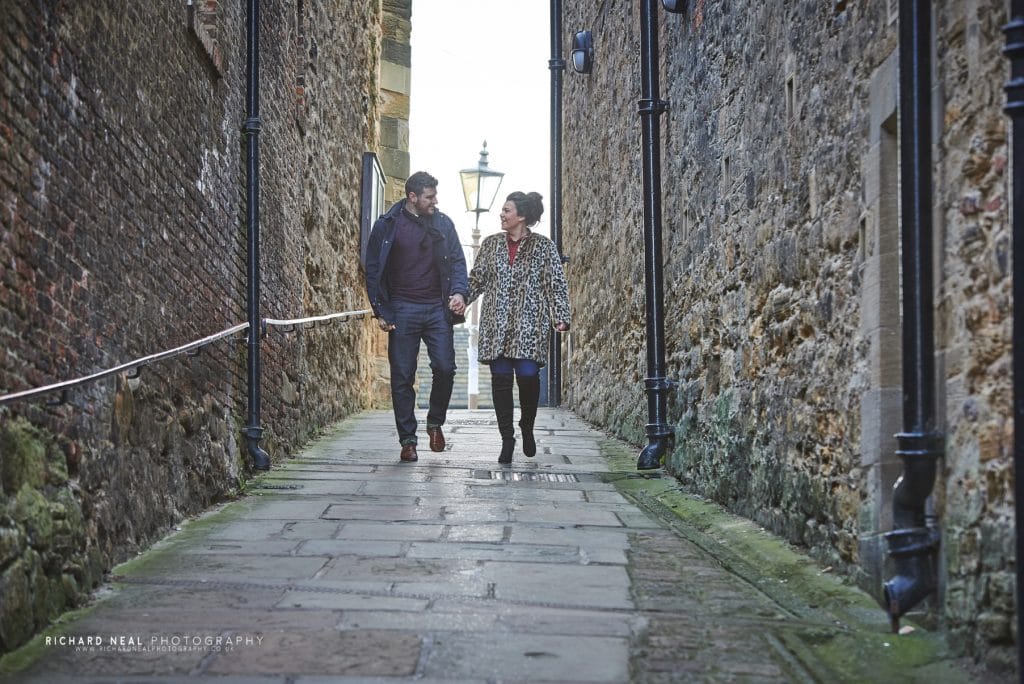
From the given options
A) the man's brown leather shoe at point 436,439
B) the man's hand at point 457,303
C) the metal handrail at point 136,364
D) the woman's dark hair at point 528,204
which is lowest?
the man's brown leather shoe at point 436,439

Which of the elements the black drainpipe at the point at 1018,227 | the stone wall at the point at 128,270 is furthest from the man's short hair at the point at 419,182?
the black drainpipe at the point at 1018,227

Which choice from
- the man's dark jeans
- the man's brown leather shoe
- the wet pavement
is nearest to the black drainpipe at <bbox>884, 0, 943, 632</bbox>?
the wet pavement

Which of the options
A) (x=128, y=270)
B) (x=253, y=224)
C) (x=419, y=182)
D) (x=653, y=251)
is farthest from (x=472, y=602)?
(x=419, y=182)

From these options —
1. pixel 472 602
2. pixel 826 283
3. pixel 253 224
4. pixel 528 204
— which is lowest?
pixel 472 602

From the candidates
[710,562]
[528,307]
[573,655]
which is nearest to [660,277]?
[528,307]

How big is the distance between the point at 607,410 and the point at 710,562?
5683 millimetres

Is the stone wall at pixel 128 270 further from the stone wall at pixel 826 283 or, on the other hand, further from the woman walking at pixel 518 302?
the stone wall at pixel 826 283

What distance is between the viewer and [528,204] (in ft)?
26.6

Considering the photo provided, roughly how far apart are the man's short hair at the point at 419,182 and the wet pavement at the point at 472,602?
2193mm

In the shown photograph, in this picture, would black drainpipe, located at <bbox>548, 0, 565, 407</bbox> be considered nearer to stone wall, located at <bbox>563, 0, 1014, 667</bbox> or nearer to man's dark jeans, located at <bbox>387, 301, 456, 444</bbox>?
stone wall, located at <bbox>563, 0, 1014, 667</bbox>

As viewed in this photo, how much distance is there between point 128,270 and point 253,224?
7.92ft

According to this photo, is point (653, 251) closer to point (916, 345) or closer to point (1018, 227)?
point (916, 345)

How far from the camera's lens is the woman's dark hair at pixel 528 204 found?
8078 mm

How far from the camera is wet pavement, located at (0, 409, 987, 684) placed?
3.40 meters
